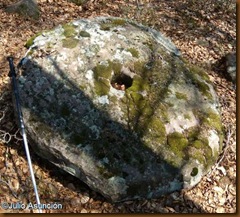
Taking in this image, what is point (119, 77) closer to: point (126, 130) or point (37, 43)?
point (126, 130)

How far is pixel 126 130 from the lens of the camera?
4.89m

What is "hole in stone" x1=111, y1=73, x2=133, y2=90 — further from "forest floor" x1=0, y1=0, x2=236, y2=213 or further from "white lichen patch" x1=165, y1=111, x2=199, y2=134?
"forest floor" x1=0, y1=0, x2=236, y2=213

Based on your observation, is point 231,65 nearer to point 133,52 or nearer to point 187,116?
point 187,116

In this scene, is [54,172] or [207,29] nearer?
[54,172]


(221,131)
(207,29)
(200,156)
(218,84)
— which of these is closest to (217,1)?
(207,29)

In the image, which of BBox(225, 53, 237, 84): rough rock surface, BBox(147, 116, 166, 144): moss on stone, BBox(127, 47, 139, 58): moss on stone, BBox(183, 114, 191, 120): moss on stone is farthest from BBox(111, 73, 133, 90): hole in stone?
BBox(225, 53, 237, 84): rough rock surface

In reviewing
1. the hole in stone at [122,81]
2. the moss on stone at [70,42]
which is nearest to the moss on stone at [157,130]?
the hole in stone at [122,81]

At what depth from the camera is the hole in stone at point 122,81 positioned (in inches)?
210

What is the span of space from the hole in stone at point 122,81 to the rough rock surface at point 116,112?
0.05ft

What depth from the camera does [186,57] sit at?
729 cm

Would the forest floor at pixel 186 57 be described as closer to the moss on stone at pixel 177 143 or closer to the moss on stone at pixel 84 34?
the moss on stone at pixel 177 143

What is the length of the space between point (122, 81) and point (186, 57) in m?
2.42

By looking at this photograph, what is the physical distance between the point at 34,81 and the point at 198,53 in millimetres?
3974

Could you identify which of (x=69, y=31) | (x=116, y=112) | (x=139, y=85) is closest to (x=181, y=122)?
(x=139, y=85)
